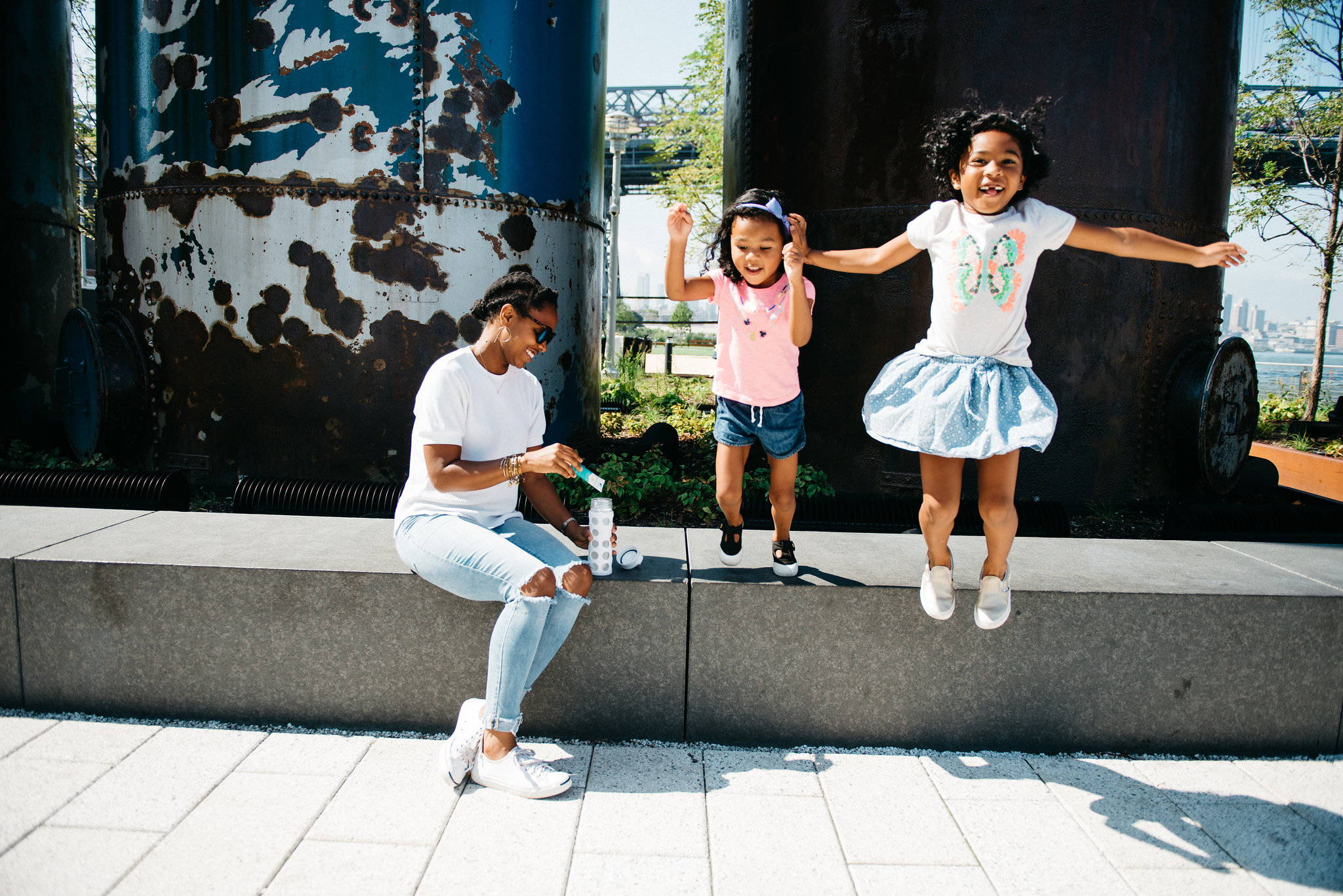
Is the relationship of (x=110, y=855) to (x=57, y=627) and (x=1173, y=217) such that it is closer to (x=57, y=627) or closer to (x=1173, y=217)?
(x=57, y=627)

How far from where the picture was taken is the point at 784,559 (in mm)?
3654

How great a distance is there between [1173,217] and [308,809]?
610cm

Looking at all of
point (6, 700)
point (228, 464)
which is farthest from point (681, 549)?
point (228, 464)

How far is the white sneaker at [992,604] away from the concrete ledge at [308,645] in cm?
115

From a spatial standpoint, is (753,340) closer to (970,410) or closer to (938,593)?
(970,410)

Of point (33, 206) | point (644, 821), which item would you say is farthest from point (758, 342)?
point (33, 206)

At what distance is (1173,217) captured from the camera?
5727 mm

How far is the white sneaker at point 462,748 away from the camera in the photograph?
305 cm

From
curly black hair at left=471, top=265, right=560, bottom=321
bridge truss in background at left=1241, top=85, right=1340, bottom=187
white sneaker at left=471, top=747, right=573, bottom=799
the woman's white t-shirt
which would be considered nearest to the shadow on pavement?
white sneaker at left=471, top=747, right=573, bottom=799

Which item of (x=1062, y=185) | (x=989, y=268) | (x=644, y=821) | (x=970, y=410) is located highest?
(x=1062, y=185)

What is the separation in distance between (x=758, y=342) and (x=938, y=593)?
1265 mm

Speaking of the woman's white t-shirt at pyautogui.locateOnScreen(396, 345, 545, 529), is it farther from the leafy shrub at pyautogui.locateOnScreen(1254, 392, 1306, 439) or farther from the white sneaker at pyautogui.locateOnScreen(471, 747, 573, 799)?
the leafy shrub at pyautogui.locateOnScreen(1254, 392, 1306, 439)

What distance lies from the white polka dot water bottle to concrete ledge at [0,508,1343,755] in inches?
5.0

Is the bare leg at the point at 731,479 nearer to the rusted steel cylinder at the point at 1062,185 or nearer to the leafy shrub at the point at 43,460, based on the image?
the rusted steel cylinder at the point at 1062,185
